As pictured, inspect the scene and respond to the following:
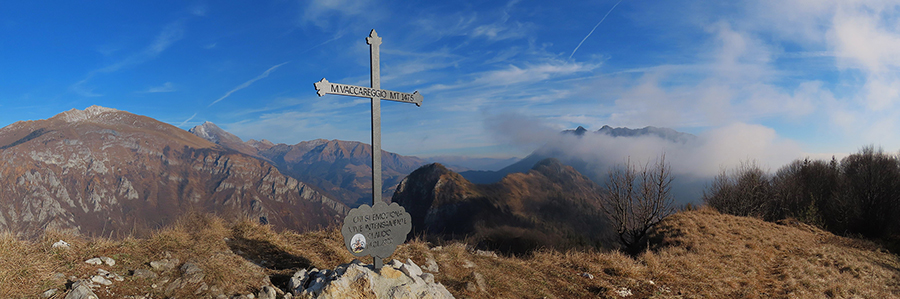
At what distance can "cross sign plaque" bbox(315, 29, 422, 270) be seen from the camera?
7031 millimetres

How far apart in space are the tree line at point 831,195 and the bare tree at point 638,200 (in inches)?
470

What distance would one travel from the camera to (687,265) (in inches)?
433

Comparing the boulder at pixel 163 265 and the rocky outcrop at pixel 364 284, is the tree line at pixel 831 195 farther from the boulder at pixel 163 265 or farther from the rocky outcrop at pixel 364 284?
the boulder at pixel 163 265

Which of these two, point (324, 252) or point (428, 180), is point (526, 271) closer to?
point (324, 252)

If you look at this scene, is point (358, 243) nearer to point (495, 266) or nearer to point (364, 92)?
point (364, 92)

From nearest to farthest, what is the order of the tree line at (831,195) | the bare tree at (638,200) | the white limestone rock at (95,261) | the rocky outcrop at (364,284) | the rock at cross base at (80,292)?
the rock at cross base at (80,292), the rocky outcrop at (364,284), the white limestone rock at (95,261), the bare tree at (638,200), the tree line at (831,195)

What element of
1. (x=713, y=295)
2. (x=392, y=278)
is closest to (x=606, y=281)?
(x=713, y=295)

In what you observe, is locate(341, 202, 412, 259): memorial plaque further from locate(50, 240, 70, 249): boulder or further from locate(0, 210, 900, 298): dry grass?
locate(50, 240, 70, 249): boulder

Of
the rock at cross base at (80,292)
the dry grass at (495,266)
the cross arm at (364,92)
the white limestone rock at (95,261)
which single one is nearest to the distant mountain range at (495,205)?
the dry grass at (495,266)

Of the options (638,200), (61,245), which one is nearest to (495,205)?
(638,200)

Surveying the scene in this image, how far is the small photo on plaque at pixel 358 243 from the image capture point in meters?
7.03

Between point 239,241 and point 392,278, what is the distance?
5514mm

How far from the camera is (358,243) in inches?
280

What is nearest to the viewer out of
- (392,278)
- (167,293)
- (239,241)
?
(167,293)
